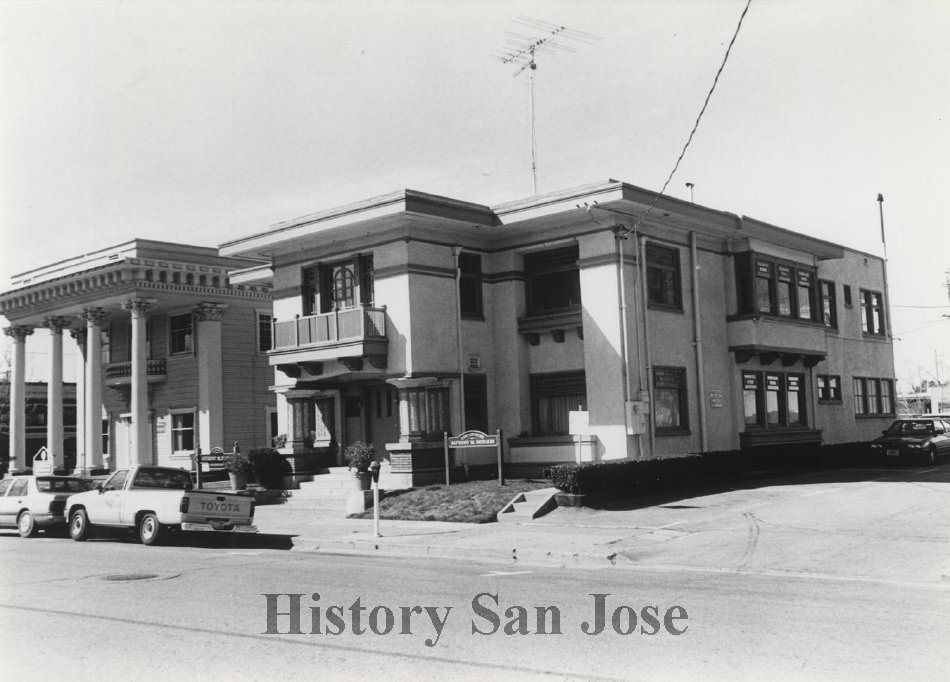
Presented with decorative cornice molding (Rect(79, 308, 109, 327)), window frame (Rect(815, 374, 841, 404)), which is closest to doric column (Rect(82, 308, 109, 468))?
decorative cornice molding (Rect(79, 308, 109, 327))

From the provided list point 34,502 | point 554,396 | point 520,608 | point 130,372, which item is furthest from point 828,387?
point 130,372

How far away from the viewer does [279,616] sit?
930cm

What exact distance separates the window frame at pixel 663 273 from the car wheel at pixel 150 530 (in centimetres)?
1283

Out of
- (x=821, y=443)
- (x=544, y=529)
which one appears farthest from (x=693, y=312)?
(x=544, y=529)

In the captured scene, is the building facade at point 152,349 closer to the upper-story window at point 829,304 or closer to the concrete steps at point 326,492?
the concrete steps at point 326,492

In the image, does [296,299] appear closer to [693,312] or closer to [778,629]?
[693,312]

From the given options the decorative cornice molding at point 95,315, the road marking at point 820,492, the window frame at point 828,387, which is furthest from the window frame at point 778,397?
the decorative cornice molding at point 95,315

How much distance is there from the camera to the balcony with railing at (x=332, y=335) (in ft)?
78.1

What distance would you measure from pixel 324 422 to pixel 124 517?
9.09 metres

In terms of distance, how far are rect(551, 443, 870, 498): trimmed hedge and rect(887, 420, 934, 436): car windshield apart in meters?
1.00

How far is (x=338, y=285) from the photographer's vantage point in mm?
26125

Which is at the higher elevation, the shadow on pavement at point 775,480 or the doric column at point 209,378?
the doric column at point 209,378

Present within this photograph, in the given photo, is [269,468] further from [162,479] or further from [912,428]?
[912,428]

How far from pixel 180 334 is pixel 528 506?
70.6 feet
